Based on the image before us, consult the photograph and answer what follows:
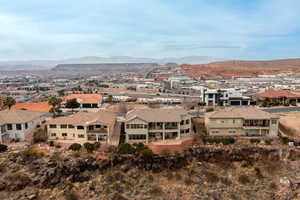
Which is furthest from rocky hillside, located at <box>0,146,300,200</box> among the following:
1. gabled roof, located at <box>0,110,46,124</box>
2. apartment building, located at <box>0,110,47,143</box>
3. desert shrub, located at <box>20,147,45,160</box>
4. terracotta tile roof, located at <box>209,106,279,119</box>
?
gabled roof, located at <box>0,110,46,124</box>

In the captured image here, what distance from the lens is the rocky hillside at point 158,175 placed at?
28.0 m

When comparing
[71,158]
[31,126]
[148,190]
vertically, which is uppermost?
[31,126]

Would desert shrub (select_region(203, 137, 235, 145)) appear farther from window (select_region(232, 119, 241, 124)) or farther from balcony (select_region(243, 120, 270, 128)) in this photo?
balcony (select_region(243, 120, 270, 128))

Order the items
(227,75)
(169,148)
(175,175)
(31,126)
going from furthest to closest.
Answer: (227,75) → (31,126) → (169,148) → (175,175)

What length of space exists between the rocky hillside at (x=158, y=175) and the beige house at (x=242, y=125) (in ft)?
11.6

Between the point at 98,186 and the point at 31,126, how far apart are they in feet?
59.8

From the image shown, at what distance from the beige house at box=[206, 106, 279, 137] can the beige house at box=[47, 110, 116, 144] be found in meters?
16.7

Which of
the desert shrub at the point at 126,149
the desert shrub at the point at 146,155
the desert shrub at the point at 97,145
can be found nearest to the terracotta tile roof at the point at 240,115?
the desert shrub at the point at 146,155

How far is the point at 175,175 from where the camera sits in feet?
102

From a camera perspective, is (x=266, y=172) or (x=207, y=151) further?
(x=207, y=151)

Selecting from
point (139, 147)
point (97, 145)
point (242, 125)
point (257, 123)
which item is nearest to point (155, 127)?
point (139, 147)

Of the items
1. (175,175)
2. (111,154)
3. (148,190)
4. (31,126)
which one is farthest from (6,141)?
(175,175)

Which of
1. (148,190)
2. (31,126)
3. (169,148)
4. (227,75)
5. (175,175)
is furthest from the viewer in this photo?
(227,75)

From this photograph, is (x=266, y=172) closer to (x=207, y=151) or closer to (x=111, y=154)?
(x=207, y=151)
